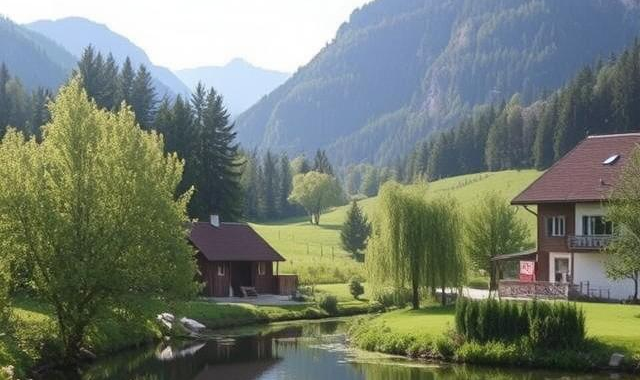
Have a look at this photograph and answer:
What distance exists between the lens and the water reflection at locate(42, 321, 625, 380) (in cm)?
3139

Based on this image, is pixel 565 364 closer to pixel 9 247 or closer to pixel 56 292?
pixel 56 292

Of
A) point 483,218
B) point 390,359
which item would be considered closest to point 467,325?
point 390,359

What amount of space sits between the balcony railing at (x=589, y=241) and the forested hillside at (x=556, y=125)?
78154mm

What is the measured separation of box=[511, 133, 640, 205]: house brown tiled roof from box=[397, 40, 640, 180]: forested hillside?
73.8 m

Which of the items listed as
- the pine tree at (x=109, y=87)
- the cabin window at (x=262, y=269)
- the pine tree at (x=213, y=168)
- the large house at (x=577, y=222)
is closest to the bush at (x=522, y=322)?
the large house at (x=577, y=222)

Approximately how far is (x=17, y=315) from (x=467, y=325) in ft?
58.8

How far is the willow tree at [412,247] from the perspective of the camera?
4659cm

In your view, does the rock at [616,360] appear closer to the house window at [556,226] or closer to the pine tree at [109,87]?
the house window at [556,226]

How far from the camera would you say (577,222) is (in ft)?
162

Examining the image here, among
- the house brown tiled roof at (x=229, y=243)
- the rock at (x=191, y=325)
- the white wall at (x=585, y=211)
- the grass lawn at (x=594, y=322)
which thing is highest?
the white wall at (x=585, y=211)

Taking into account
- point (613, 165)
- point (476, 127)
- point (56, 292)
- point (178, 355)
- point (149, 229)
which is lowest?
point (178, 355)

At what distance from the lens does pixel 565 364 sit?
103 feet

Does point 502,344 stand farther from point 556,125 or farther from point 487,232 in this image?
point 556,125

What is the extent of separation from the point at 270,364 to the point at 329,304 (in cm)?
2306
